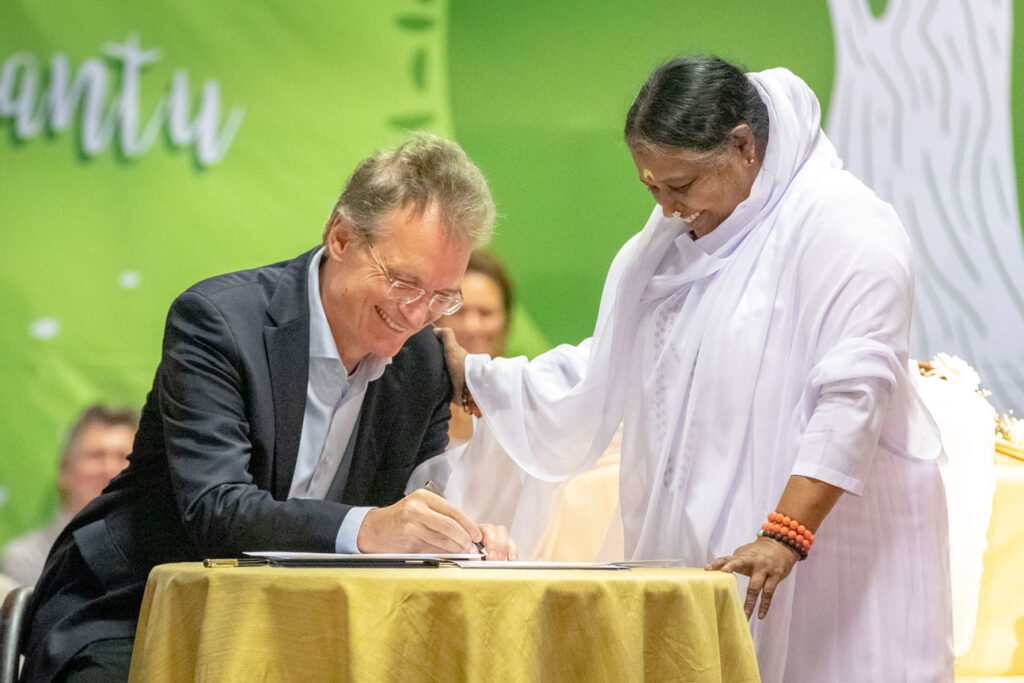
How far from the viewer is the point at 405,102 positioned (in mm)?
3574

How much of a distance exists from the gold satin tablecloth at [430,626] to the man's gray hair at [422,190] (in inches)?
29.8

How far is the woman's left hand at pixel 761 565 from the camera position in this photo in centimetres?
180

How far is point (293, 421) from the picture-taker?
1.89m

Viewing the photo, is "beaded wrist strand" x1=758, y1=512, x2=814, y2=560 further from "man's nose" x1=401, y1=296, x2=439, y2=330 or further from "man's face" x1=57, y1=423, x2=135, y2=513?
"man's face" x1=57, y1=423, x2=135, y2=513

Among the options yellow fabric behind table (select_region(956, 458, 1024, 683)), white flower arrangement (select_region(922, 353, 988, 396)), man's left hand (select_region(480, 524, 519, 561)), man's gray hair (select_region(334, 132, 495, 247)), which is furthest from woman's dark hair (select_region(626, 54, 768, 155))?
yellow fabric behind table (select_region(956, 458, 1024, 683))

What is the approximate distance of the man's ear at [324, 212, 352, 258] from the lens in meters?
2.01

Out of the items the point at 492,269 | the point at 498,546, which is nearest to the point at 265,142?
the point at 492,269

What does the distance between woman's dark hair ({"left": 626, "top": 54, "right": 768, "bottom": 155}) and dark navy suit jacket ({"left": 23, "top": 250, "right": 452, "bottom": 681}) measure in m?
0.75

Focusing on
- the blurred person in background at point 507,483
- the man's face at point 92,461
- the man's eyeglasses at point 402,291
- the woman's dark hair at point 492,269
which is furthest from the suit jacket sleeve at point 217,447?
the woman's dark hair at point 492,269

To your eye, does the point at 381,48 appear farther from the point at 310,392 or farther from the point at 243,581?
the point at 243,581

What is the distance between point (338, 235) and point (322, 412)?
0.32 metres

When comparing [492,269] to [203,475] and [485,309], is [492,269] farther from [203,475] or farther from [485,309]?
[203,475]

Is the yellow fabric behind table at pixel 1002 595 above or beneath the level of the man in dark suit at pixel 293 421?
beneath

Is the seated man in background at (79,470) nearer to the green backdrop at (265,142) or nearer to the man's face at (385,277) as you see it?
the green backdrop at (265,142)
